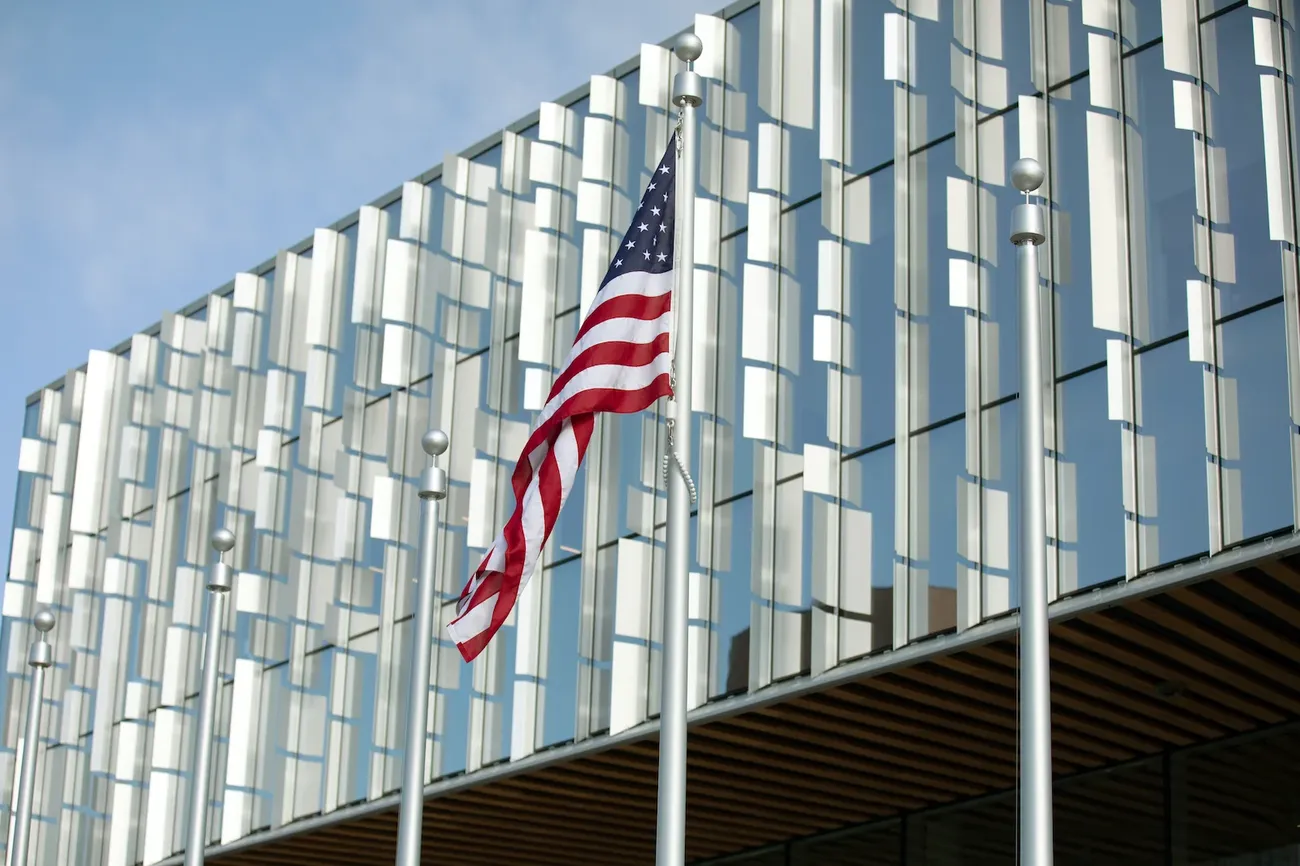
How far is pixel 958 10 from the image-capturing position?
23578 millimetres

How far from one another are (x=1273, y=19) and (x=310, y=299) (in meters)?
17.3

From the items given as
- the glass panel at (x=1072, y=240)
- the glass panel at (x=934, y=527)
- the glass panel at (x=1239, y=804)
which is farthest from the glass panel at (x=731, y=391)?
the glass panel at (x=1239, y=804)

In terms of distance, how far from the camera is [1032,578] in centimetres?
1385

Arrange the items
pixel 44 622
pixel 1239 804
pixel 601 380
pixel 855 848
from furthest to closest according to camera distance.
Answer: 1. pixel 44 622
2. pixel 855 848
3. pixel 1239 804
4. pixel 601 380

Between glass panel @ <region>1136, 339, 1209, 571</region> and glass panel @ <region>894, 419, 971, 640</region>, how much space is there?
227cm

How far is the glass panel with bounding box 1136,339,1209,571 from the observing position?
19656mm

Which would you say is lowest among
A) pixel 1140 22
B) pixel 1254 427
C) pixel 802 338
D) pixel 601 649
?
pixel 601 649

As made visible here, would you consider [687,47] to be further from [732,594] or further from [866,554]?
[732,594]

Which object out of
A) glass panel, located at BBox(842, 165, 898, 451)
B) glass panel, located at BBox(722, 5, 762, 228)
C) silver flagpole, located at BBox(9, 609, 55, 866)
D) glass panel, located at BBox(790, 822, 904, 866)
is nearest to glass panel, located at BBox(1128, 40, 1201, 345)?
glass panel, located at BBox(842, 165, 898, 451)

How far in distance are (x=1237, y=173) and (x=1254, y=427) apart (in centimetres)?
270

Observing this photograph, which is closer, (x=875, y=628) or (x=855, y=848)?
(x=875, y=628)

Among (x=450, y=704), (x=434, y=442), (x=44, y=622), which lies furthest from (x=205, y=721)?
(x=44, y=622)

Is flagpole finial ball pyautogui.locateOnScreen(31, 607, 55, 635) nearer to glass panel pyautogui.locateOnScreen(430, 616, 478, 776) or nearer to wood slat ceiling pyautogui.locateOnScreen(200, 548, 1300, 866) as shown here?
wood slat ceiling pyautogui.locateOnScreen(200, 548, 1300, 866)

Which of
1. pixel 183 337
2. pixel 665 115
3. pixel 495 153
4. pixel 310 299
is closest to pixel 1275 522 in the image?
pixel 665 115
